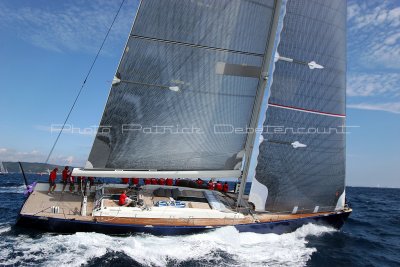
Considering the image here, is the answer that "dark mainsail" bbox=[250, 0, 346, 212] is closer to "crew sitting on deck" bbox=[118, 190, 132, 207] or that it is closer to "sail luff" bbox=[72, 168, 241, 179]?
"sail luff" bbox=[72, 168, 241, 179]

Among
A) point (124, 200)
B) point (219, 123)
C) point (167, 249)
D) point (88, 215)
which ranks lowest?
point (167, 249)

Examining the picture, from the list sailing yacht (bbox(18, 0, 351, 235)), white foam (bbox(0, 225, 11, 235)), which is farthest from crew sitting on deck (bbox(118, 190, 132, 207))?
white foam (bbox(0, 225, 11, 235))

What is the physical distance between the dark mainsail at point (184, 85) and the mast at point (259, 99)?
19 cm

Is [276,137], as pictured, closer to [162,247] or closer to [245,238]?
[245,238]

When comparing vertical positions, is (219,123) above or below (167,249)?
above

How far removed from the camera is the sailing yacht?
11383 mm

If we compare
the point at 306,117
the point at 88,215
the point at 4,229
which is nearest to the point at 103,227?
the point at 88,215

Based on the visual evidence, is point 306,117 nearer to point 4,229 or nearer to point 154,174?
point 154,174

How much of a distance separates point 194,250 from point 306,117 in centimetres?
678

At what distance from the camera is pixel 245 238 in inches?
462

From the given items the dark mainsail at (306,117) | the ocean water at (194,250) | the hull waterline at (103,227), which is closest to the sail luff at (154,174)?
the dark mainsail at (306,117)

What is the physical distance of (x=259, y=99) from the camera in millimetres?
12953

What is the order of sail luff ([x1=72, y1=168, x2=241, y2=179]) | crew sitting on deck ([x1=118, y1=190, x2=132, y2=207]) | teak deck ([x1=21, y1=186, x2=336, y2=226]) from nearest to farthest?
teak deck ([x1=21, y1=186, x2=336, y2=226])
sail luff ([x1=72, y1=168, x2=241, y2=179])
crew sitting on deck ([x1=118, y1=190, x2=132, y2=207])

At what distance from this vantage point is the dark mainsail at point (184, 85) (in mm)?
11391
